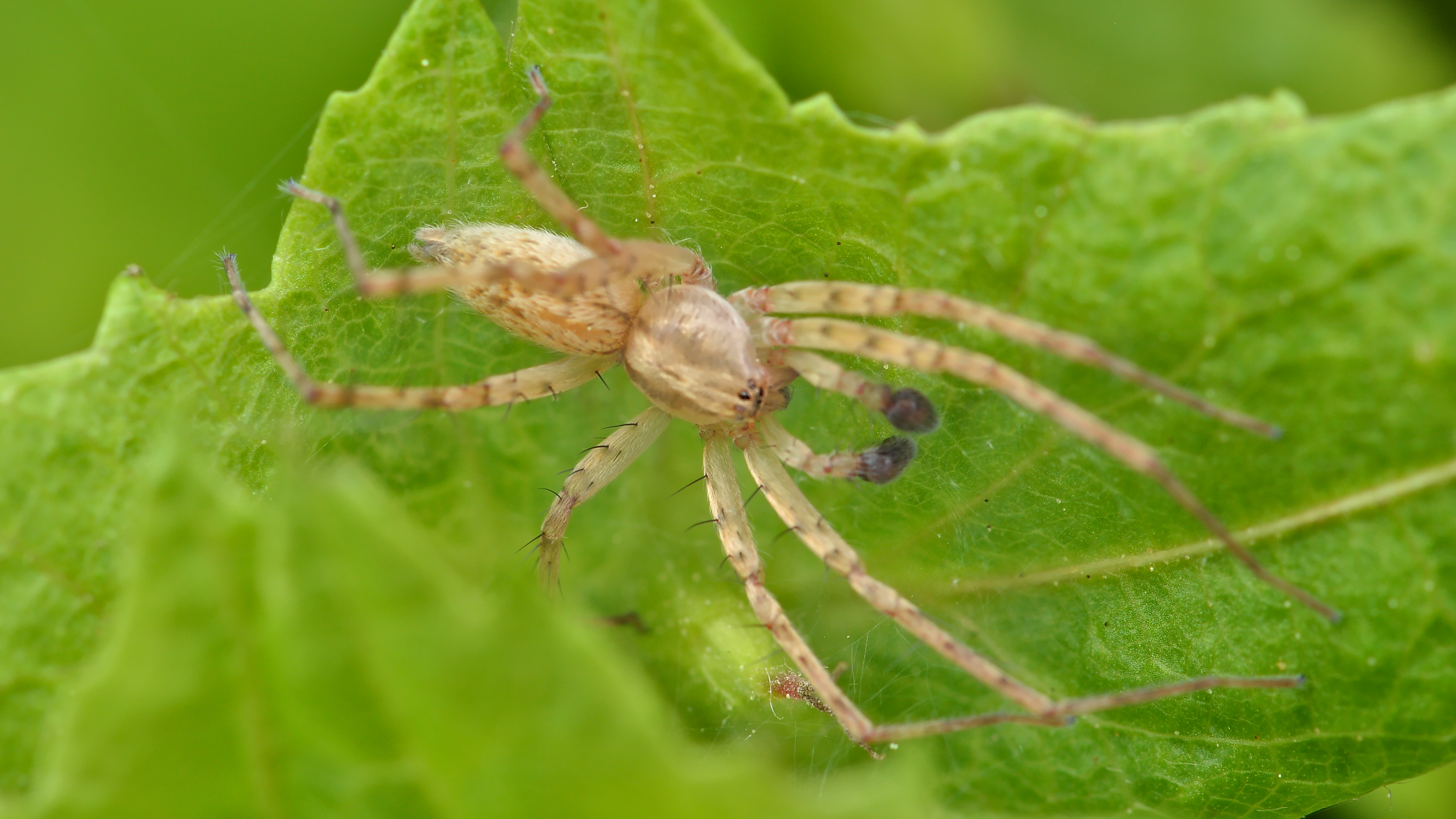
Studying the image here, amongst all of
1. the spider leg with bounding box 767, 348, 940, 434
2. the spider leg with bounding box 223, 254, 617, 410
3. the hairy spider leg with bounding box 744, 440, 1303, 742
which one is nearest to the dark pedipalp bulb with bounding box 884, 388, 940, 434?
the spider leg with bounding box 767, 348, 940, 434

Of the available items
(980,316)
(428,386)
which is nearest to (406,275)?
(428,386)

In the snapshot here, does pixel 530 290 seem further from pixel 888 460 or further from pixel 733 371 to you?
pixel 888 460

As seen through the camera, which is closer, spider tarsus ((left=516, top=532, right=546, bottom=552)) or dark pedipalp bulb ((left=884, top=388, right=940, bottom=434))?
dark pedipalp bulb ((left=884, top=388, right=940, bottom=434))

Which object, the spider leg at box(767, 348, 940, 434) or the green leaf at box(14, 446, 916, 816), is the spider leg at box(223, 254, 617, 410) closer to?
the spider leg at box(767, 348, 940, 434)

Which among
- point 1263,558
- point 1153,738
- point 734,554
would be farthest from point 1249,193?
point 734,554

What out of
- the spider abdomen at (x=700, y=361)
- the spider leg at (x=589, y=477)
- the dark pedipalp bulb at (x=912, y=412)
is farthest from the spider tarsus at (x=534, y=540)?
the dark pedipalp bulb at (x=912, y=412)

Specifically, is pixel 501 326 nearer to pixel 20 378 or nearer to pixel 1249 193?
pixel 20 378
